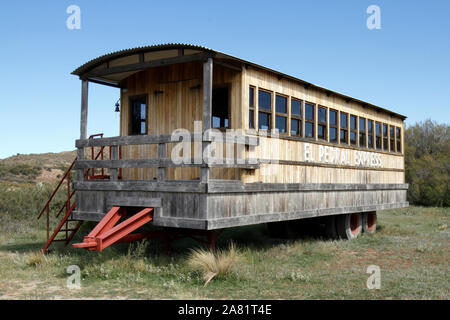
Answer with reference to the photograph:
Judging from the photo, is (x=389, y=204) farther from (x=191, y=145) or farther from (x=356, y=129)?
(x=191, y=145)

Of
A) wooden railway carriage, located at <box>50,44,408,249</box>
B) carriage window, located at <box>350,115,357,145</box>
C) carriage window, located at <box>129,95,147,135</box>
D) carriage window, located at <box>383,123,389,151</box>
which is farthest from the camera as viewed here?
carriage window, located at <box>383,123,389,151</box>

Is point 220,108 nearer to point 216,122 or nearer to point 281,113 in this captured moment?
point 216,122

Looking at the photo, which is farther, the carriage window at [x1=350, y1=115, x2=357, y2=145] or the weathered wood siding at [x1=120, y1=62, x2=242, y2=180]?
the carriage window at [x1=350, y1=115, x2=357, y2=145]

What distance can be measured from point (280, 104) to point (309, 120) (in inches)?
59.2

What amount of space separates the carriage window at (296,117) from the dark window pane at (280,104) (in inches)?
13.9

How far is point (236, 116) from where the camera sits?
32.0 feet

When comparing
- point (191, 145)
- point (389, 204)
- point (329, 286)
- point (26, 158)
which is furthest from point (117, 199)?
point (26, 158)

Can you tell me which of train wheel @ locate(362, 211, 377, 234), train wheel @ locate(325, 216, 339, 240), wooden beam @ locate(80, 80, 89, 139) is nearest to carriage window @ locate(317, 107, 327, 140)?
train wheel @ locate(325, 216, 339, 240)

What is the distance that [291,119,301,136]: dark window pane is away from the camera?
1147cm

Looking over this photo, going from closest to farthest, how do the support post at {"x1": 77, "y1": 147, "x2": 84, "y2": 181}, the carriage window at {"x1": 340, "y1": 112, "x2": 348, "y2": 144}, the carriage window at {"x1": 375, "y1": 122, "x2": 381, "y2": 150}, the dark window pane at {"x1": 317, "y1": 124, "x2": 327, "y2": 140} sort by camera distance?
the support post at {"x1": 77, "y1": 147, "x2": 84, "y2": 181} < the dark window pane at {"x1": 317, "y1": 124, "x2": 327, "y2": 140} < the carriage window at {"x1": 340, "y1": 112, "x2": 348, "y2": 144} < the carriage window at {"x1": 375, "y1": 122, "x2": 381, "y2": 150}

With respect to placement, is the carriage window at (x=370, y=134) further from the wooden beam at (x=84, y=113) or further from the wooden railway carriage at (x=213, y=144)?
the wooden beam at (x=84, y=113)

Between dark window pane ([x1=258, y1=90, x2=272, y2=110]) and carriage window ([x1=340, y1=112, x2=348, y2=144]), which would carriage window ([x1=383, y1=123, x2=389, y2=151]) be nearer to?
carriage window ([x1=340, y1=112, x2=348, y2=144])

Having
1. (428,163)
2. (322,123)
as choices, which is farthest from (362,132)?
(428,163)

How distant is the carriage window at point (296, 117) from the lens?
37.7ft
